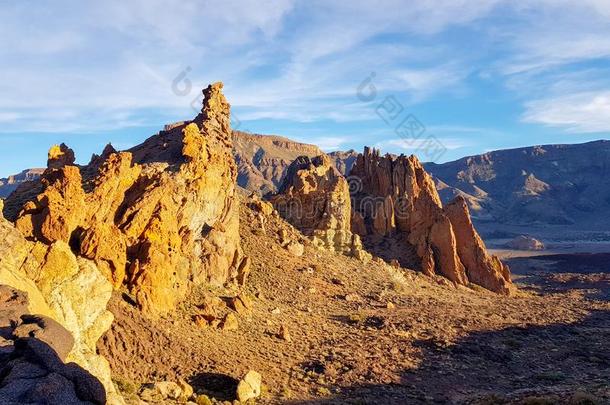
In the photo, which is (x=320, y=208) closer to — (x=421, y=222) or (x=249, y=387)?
(x=421, y=222)

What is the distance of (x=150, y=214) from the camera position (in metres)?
20.2

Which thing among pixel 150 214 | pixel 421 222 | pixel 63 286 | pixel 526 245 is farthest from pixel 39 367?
pixel 526 245

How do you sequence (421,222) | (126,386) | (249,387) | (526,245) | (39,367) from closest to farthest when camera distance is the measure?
(39,367)
(126,386)
(249,387)
(421,222)
(526,245)

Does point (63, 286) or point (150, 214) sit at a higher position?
point (150, 214)

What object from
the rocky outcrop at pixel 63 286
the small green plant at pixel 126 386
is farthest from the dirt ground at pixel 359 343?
the rocky outcrop at pixel 63 286

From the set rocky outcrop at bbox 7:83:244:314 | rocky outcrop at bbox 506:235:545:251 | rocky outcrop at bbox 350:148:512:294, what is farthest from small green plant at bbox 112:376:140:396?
rocky outcrop at bbox 506:235:545:251

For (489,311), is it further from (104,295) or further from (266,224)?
(104,295)

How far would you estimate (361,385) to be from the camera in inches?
697

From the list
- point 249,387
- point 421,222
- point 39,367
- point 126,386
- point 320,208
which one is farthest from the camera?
point 421,222

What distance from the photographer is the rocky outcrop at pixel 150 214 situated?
16875 millimetres

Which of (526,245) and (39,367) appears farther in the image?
(526,245)

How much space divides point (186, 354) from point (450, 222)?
32752 mm

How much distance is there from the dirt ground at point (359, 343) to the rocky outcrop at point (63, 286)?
123 centimetres

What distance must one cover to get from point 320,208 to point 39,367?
115ft
